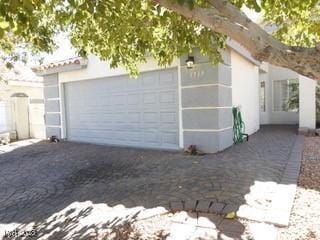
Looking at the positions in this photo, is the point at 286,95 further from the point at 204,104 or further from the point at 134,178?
the point at 134,178

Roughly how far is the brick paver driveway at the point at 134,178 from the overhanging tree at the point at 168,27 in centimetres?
250

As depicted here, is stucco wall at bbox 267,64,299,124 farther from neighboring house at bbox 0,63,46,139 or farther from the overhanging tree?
neighboring house at bbox 0,63,46,139

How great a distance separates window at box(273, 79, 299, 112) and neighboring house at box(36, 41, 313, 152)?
3097mm

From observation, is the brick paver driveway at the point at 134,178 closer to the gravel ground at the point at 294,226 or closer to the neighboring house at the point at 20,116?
the gravel ground at the point at 294,226

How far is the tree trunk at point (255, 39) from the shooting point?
104 inches

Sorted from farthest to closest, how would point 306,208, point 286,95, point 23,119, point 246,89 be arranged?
point 286,95 < point 23,119 < point 246,89 < point 306,208

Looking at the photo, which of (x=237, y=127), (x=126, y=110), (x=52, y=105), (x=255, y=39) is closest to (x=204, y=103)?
(x=237, y=127)

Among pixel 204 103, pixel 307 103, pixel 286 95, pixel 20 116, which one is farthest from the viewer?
pixel 286 95

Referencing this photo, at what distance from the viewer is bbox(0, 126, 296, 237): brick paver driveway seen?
514 centimetres

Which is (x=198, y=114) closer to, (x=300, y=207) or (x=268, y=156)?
(x=268, y=156)

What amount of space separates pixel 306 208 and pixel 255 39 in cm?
302

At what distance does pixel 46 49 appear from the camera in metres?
6.61

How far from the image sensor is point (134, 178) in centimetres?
656

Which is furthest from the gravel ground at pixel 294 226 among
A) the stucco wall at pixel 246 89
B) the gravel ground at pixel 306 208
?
the stucco wall at pixel 246 89
